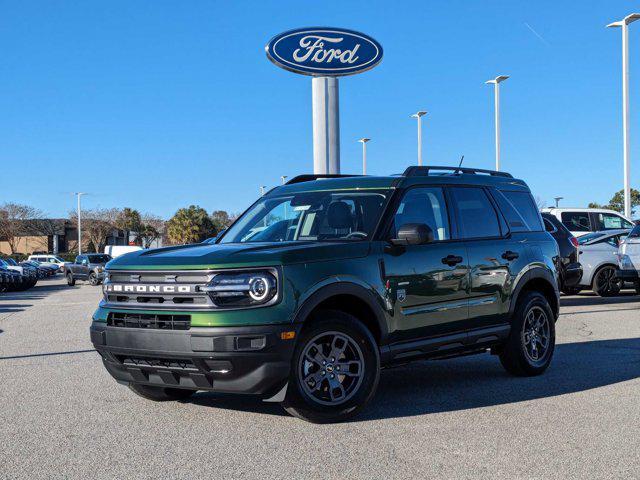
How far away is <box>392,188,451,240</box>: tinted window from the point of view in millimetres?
6676

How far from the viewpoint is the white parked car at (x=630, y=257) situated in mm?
14875

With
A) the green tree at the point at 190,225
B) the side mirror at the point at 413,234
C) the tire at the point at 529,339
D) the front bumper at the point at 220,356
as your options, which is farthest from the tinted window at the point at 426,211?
the green tree at the point at 190,225

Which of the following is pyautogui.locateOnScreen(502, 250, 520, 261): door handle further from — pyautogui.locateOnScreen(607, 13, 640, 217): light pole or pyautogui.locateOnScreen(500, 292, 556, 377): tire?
pyautogui.locateOnScreen(607, 13, 640, 217): light pole

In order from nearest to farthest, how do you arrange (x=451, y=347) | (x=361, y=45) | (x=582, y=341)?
(x=451, y=347)
(x=582, y=341)
(x=361, y=45)

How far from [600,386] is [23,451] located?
497cm

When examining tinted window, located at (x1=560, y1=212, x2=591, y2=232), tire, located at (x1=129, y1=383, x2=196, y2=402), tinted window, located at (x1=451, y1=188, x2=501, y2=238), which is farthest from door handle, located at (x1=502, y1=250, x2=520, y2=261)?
tinted window, located at (x1=560, y1=212, x2=591, y2=232)

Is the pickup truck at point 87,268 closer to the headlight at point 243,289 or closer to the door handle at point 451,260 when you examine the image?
the door handle at point 451,260

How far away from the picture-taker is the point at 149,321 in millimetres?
5668

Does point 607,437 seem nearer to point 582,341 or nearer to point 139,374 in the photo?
point 139,374

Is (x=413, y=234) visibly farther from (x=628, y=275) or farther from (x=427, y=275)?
(x=628, y=275)

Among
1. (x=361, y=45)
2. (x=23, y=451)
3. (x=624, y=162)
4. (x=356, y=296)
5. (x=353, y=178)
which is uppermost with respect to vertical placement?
(x=361, y=45)

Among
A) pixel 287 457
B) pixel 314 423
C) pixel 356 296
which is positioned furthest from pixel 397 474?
pixel 356 296

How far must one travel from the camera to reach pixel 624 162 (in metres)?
29.0

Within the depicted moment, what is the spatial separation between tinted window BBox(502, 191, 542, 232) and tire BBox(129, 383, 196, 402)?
3.83 m
